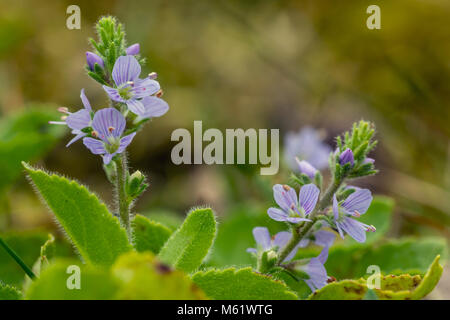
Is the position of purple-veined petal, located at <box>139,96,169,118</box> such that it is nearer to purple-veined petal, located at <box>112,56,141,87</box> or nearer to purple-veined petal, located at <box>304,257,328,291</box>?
purple-veined petal, located at <box>112,56,141,87</box>

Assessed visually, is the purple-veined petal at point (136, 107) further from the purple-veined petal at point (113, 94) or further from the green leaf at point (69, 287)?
the green leaf at point (69, 287)

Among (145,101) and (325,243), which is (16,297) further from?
(325,243)

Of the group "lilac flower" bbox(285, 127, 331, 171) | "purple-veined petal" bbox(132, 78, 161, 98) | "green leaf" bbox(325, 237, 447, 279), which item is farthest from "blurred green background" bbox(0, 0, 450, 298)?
"purple-veined petal" bbox(132, 78, 161, 98)

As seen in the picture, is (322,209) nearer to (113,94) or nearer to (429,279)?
(429,279)

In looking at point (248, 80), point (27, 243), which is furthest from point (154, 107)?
point (248, 80)

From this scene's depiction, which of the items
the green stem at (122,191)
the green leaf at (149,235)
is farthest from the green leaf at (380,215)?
the green stem at (122,191)

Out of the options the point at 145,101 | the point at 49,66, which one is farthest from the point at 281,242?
the point at 49,66
